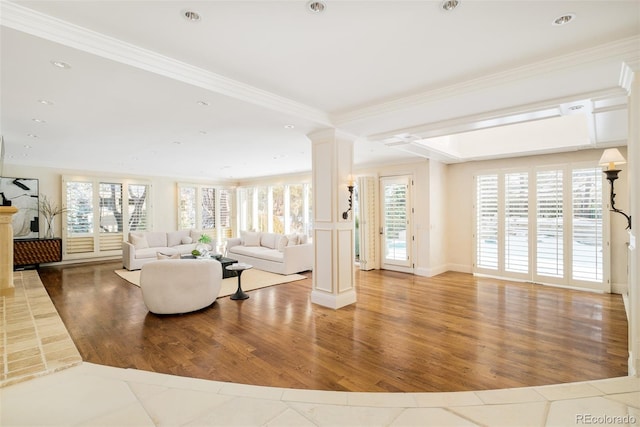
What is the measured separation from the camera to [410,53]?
255 cm

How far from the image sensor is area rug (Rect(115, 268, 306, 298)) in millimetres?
5502

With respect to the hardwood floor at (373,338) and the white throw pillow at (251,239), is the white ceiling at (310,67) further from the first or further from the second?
the white throw pillow at (251,239)

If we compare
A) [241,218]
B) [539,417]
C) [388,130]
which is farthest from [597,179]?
[241,218]

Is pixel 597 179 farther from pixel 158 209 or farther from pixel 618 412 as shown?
pixel 158 209

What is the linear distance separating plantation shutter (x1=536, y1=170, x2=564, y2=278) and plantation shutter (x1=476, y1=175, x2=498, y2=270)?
749 millimetres

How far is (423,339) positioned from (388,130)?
114 inches

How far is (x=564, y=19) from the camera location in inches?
83.7

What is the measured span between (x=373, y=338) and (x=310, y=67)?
9.65 ft

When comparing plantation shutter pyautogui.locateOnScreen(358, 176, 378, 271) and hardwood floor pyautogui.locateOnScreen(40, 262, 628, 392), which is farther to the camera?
plantation shutter pyautogui.locateOnScreen(358, 176, 378, 271)

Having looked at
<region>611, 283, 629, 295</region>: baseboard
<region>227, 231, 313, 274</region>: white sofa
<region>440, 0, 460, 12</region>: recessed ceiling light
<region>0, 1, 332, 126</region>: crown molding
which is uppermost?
<region>440, 0, 460, 12</region>: recessed ceiling light

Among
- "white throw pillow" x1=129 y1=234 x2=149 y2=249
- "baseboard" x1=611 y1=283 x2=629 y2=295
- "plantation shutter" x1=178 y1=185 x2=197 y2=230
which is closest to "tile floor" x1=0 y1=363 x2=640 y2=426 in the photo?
"baseboard" x1=611 y1=283 x2=629 y2=295

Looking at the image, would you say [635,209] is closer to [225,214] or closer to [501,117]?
[501,117]

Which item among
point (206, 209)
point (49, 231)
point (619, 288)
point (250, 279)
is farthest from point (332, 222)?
point (49, 231)

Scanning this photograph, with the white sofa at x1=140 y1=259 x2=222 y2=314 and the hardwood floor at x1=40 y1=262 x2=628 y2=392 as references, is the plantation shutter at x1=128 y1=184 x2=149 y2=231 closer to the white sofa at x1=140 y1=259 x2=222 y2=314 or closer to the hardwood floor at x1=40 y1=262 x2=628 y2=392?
→ the hardwood floor at x1=40 y1=262 x2=628 y2=392
